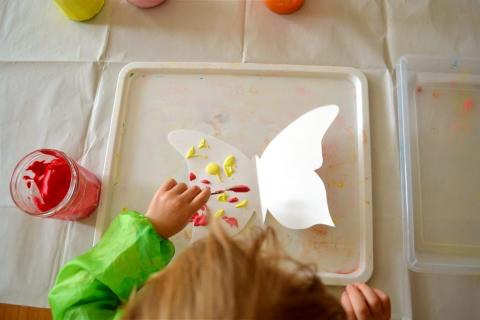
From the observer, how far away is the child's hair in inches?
10.4

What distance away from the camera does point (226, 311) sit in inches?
10.3

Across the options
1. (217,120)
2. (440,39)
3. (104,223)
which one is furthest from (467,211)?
(104,223)

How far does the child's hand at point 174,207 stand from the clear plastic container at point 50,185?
11cm

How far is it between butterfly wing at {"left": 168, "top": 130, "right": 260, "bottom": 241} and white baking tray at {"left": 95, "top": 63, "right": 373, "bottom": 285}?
0.02 metres

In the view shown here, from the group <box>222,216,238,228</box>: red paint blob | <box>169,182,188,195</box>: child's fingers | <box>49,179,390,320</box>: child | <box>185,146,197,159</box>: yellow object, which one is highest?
<box>185,146,197,159</box>: yellow object

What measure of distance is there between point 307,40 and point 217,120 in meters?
0.20

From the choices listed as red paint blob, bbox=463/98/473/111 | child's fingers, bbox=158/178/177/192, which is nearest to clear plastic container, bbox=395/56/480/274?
red paint blob, bbox=463/98/473/111

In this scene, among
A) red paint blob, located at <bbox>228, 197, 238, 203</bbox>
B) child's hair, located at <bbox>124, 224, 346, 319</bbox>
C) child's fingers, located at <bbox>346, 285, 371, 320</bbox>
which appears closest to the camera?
child's hair, located at <bbox>124, 224, 346, 319</bbox>

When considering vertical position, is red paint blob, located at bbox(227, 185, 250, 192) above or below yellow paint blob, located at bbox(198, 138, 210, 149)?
below

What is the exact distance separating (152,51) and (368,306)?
0.49m

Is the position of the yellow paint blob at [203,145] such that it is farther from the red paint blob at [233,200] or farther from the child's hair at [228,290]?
the child's hair at [228,290]

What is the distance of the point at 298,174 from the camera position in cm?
50

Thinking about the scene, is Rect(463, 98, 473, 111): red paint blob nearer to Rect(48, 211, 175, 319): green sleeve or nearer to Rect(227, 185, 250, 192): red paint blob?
Rect(227, 185, 250, 192): red paint blob

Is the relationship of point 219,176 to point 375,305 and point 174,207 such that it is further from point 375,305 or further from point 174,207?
point 375,305
